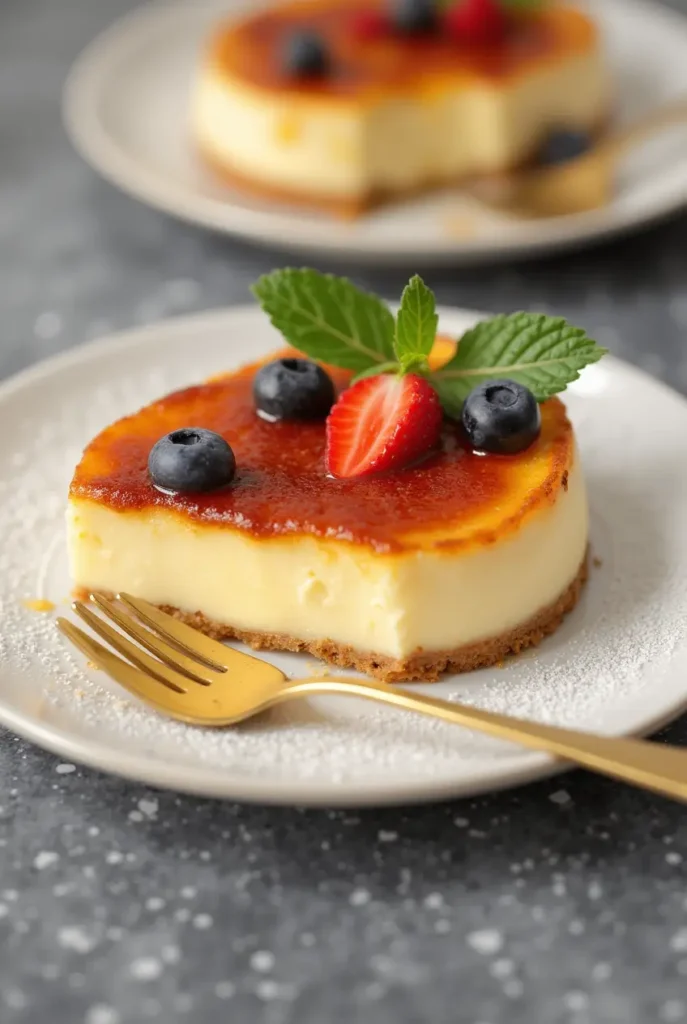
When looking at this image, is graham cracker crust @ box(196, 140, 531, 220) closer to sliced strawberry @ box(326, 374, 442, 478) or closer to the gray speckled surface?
sliced strawberry @ box(326, 374, 442, 478)

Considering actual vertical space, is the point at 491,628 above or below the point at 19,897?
above

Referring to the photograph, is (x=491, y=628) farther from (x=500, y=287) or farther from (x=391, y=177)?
(x=391, y=177)

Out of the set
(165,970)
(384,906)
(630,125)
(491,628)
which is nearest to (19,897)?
(165,970)

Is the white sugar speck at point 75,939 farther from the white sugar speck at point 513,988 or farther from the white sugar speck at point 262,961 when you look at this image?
the white sugar speck at point 513,988

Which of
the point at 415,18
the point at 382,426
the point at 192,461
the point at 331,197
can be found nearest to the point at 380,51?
the point at 415,18

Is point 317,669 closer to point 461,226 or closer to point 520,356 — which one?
point 520,356

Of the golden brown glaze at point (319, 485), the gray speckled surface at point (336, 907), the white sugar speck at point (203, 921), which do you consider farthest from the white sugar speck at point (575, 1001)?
the golden brown glaze at point (319, 485)

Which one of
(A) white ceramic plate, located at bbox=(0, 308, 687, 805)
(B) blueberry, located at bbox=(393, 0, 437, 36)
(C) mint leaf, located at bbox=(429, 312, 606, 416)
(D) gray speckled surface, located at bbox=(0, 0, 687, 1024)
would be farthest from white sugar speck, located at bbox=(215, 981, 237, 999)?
(B) blueberry, located at bbox=(393, 0, 437, 36)
